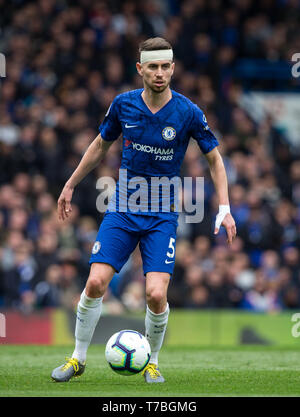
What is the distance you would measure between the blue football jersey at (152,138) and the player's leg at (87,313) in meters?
0.64

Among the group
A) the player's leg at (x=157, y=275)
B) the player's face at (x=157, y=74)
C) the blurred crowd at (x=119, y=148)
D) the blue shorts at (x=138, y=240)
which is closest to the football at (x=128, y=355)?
the player's leg at (x=157, y=275)

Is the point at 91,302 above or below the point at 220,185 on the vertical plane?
below

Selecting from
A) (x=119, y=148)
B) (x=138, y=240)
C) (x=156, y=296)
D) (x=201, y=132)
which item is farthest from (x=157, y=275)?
(x=119, y=148)

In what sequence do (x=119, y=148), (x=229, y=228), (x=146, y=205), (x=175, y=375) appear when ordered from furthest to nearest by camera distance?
(x=119, y=148) → (x=175, y=375) → (x=146, y=205) → (x=229, y=228)

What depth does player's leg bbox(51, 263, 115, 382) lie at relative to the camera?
7.86 metres

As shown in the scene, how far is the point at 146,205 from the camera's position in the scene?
8.15 metres

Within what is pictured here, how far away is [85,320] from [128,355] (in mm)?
614

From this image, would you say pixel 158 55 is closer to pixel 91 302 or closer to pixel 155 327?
pixel 91 302

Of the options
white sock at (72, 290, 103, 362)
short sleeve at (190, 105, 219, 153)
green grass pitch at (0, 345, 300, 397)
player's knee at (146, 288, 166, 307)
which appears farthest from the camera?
short sleeve at (190, 105, 219, 153)

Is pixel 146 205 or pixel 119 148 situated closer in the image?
pixel 146 205

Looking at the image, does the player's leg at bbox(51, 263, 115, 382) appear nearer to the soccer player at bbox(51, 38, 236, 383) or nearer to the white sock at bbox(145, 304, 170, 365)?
the soccer player at bbox(51, 38, 236, 383)

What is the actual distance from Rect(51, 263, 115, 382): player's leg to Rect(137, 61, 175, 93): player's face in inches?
62.4

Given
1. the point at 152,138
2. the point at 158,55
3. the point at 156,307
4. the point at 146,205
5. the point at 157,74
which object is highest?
the point at 158,55

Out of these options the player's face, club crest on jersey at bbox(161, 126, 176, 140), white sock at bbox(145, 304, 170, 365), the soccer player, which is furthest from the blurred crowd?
the player's face
